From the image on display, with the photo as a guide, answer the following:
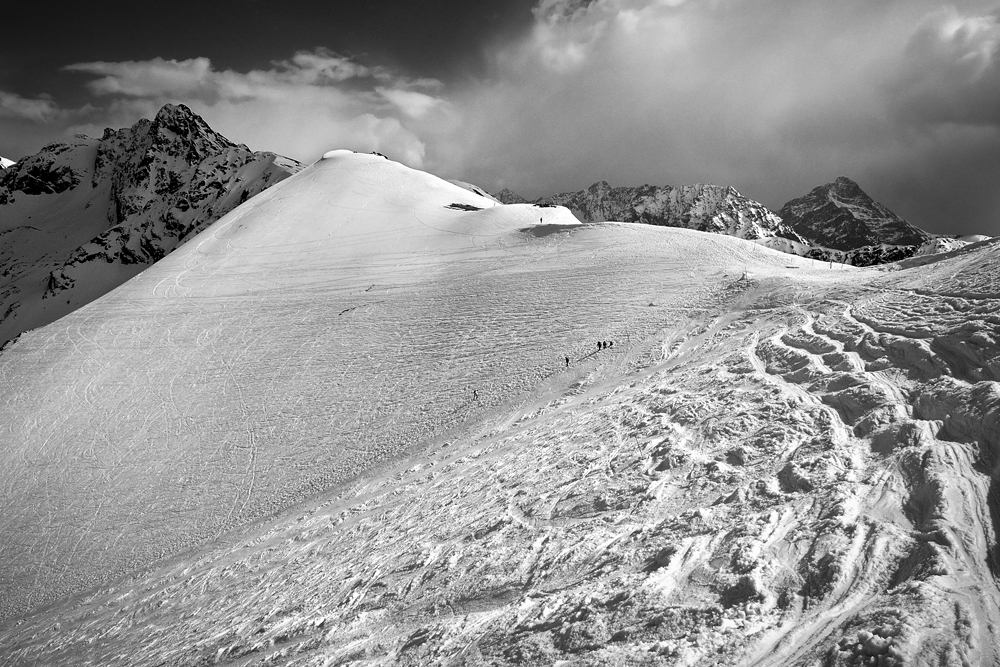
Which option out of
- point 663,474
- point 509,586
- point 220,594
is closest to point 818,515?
point 663,474

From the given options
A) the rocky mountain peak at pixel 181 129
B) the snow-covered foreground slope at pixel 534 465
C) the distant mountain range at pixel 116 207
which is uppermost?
the rocky mountain peak at pixel 181 129

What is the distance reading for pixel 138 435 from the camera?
2025 cm

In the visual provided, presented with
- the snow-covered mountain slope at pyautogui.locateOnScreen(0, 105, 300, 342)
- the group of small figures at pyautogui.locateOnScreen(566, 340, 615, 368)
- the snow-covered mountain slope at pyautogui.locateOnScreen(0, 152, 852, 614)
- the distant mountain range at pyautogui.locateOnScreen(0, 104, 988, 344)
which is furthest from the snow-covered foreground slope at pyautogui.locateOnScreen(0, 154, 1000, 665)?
the snow-covered mountain slope at pyautogui.locateOnScreen(0, 105, 300, 342)

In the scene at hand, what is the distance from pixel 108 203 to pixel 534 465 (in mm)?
195849

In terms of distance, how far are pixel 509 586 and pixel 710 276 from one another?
749 inches

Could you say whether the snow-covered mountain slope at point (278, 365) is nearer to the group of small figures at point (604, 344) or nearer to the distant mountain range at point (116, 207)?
the group of small figures at point (604, 344)

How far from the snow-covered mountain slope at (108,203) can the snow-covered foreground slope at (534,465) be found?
83.5 meters

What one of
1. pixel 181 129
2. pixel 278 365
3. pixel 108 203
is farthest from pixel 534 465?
pixel 108 203

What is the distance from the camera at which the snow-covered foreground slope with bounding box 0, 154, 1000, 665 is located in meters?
5.52

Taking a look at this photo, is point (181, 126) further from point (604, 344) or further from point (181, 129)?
point (604, 344)

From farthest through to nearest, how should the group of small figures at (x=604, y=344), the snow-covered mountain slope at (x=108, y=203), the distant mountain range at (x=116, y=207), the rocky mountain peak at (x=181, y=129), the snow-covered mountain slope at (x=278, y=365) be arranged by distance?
the rocky mountain peak at (x=181, y=129) < the snow-covered mountain slope at (x=108, y=203) < the distant mountain range at (x=116, y=207) < the group of small figures at (x=604, y=344) < the snow-covered mountain slope at (x=278, y=365)

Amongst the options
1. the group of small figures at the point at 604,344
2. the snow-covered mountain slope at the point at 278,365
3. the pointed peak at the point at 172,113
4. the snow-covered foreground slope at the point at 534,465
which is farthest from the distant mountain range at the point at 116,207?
the group of small figures at the point at 604,344

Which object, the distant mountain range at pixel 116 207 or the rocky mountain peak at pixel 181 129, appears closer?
the distant mountain range at pixel 116 207

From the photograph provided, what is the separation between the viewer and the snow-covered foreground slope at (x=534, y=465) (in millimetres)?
5516
